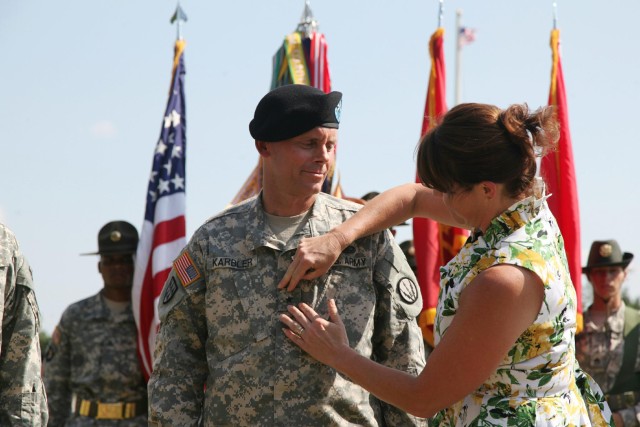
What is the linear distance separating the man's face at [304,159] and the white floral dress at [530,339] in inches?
33.3

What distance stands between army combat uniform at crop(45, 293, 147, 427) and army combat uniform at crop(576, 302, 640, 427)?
3644 mm

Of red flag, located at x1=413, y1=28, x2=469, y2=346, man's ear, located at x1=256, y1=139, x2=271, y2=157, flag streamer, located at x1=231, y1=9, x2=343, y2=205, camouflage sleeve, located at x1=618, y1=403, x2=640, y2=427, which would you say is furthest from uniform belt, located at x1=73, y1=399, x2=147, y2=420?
man's ear, located at x1=256, y1=139, x2=271, y2=157

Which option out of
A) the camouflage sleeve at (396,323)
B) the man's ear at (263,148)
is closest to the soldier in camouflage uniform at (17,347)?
the man's ear at (263,148)

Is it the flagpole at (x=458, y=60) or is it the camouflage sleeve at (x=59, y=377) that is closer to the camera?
the camouflage sleeve at (x=59, y=377)

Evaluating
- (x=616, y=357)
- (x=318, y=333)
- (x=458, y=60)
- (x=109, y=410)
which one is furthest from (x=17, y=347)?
(x=458, y=60)

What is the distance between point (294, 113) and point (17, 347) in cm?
156

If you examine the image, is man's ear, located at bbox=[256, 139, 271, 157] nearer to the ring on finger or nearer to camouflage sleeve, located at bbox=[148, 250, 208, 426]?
camouflage sleeve, located at bbox=[148, 250, 208, 426]

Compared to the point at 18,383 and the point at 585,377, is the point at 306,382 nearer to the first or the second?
the point at 585,377

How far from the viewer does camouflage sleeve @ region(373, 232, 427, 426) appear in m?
3.80

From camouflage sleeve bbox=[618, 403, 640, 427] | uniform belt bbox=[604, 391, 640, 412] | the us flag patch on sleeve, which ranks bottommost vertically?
camouflage sleeve bbox=[618, 403, 640, 427]

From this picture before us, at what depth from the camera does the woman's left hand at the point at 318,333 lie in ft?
10.9

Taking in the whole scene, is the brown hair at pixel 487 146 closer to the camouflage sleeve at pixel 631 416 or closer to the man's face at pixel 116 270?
the camouflage sleeve at pixel 631 416

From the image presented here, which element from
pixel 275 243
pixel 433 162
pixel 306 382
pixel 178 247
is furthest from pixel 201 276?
pixel 178 247

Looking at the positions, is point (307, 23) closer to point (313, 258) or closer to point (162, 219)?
point (162, 219)
